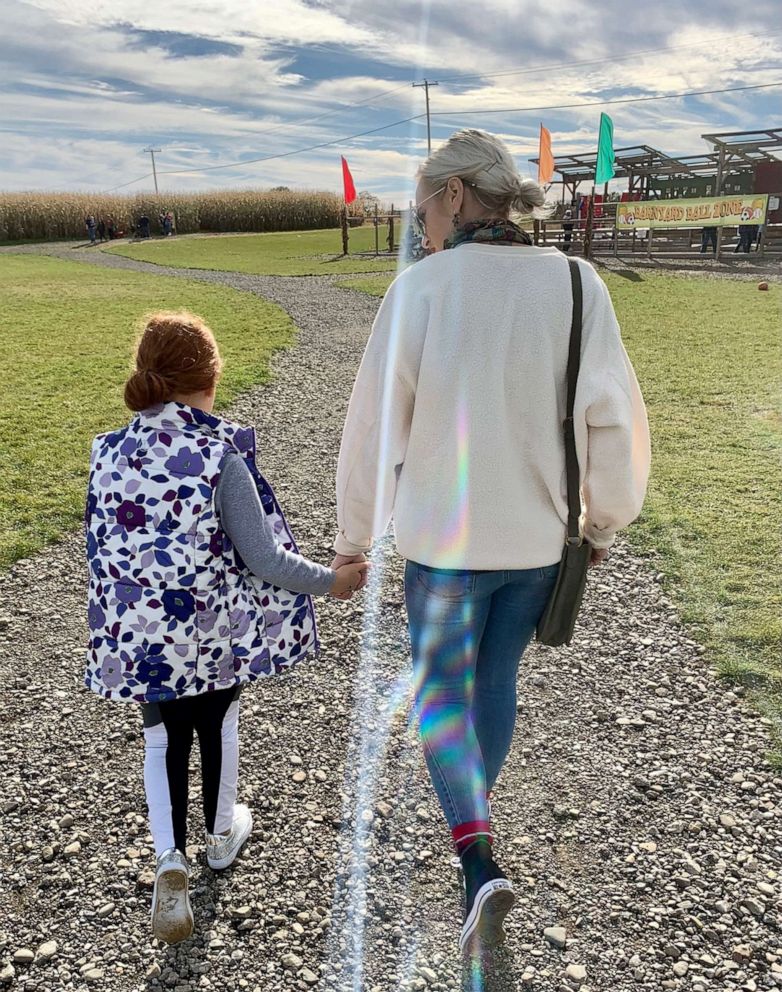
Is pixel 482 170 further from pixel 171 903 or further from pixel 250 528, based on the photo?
pixel 171 903

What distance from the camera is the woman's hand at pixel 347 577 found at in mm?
2297

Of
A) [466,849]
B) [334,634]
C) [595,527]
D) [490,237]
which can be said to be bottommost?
[334,634]

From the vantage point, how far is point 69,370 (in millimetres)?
10617

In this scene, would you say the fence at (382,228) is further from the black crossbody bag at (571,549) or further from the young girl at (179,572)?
the black crossbody bag at (571,549)

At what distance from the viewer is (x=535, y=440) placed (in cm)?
196

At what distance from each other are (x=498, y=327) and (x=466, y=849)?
1.39 metres

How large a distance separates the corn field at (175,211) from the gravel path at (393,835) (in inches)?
2346

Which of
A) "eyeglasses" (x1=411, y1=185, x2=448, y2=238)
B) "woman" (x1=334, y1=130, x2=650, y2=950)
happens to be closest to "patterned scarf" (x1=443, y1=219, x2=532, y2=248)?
"woman" (x1=334, y1=130, x2=650, y2=950)

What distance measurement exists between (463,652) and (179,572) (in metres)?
0.80

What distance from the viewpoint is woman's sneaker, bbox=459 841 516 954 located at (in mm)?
2029

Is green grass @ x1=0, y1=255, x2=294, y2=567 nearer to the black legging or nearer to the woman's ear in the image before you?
the black legging

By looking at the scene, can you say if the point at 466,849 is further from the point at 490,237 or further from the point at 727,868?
the point at 490,237

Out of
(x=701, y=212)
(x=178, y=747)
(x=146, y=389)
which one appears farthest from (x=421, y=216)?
(x=701, y=212)

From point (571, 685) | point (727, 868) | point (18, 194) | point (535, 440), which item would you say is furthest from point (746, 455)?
point (18, 194)
